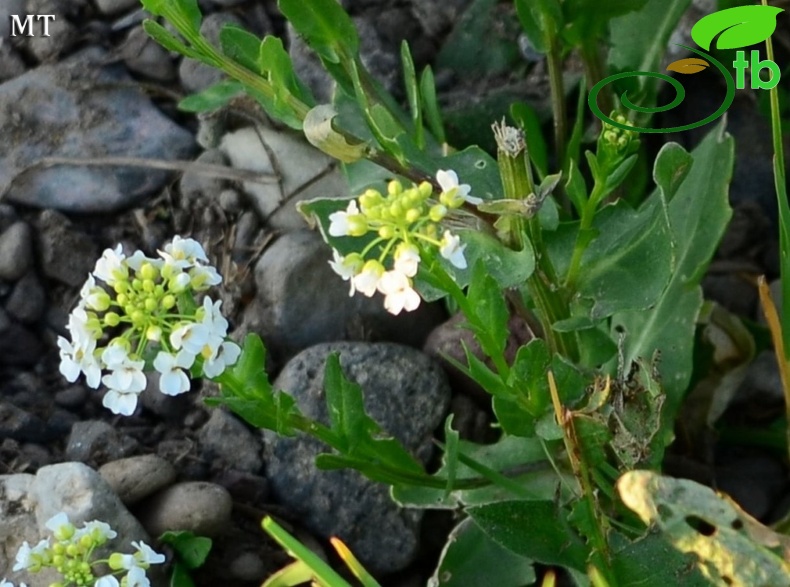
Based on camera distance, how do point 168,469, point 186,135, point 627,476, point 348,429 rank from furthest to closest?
→ point 186,135 < point 168,469 < point 348,429 < point 627,476

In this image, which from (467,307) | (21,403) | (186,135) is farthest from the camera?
(186,135)

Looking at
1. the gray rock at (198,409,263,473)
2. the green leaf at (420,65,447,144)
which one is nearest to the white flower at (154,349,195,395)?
the gray rock at (198,409,263,473)

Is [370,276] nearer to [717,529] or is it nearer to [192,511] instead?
[717,529]

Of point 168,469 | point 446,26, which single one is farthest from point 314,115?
point 446,26

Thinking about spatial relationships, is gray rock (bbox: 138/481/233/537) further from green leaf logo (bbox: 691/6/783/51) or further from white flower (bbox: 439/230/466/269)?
green leaf logo (bbox: 691/6/783/51)

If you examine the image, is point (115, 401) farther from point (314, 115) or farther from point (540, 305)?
point (540, 305)
